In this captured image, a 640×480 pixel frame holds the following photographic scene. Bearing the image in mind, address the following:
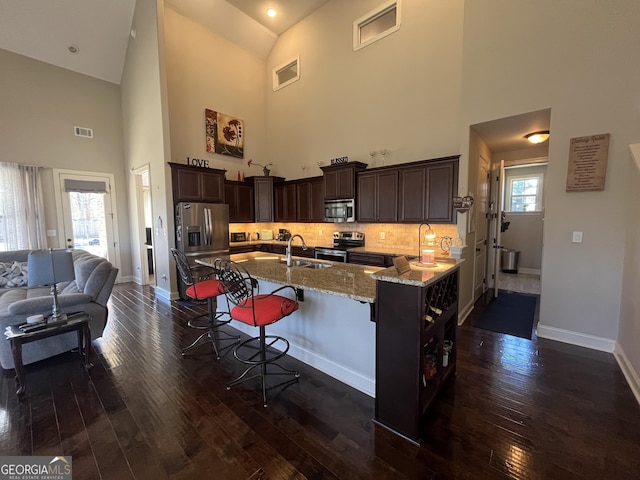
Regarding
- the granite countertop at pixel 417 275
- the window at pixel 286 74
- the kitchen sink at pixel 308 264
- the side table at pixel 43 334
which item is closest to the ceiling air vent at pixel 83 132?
the window at pixel 286 74

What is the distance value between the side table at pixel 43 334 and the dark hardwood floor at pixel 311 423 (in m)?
0.16

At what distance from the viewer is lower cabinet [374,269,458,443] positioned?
1.70 m

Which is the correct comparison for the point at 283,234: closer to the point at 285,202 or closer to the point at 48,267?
the point at 285,202

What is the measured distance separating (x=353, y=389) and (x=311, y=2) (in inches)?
274

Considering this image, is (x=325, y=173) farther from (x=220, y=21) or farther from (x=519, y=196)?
(x=519, y=196)

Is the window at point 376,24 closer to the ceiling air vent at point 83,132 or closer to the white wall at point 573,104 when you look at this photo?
the white wall at point 573,104

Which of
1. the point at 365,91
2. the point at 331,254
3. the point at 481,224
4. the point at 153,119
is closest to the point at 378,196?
the point at 331,254

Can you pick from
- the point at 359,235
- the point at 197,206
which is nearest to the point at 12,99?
the point at 197,206

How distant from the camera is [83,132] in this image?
18.7 ft

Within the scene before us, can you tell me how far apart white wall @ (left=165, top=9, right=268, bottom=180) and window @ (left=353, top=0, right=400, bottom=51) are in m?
2.85

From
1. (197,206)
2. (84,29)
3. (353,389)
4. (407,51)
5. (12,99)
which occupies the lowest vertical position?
(353,389)

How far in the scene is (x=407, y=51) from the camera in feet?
14.9

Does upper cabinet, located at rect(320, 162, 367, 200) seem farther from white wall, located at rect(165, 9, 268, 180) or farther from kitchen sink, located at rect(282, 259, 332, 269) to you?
white wall, located at rect(165, 9, 268, 180)

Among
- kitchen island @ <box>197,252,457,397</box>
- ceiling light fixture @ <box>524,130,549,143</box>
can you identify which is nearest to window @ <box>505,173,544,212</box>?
ceiling light fixture @ <box>524,130,549,143</box>
